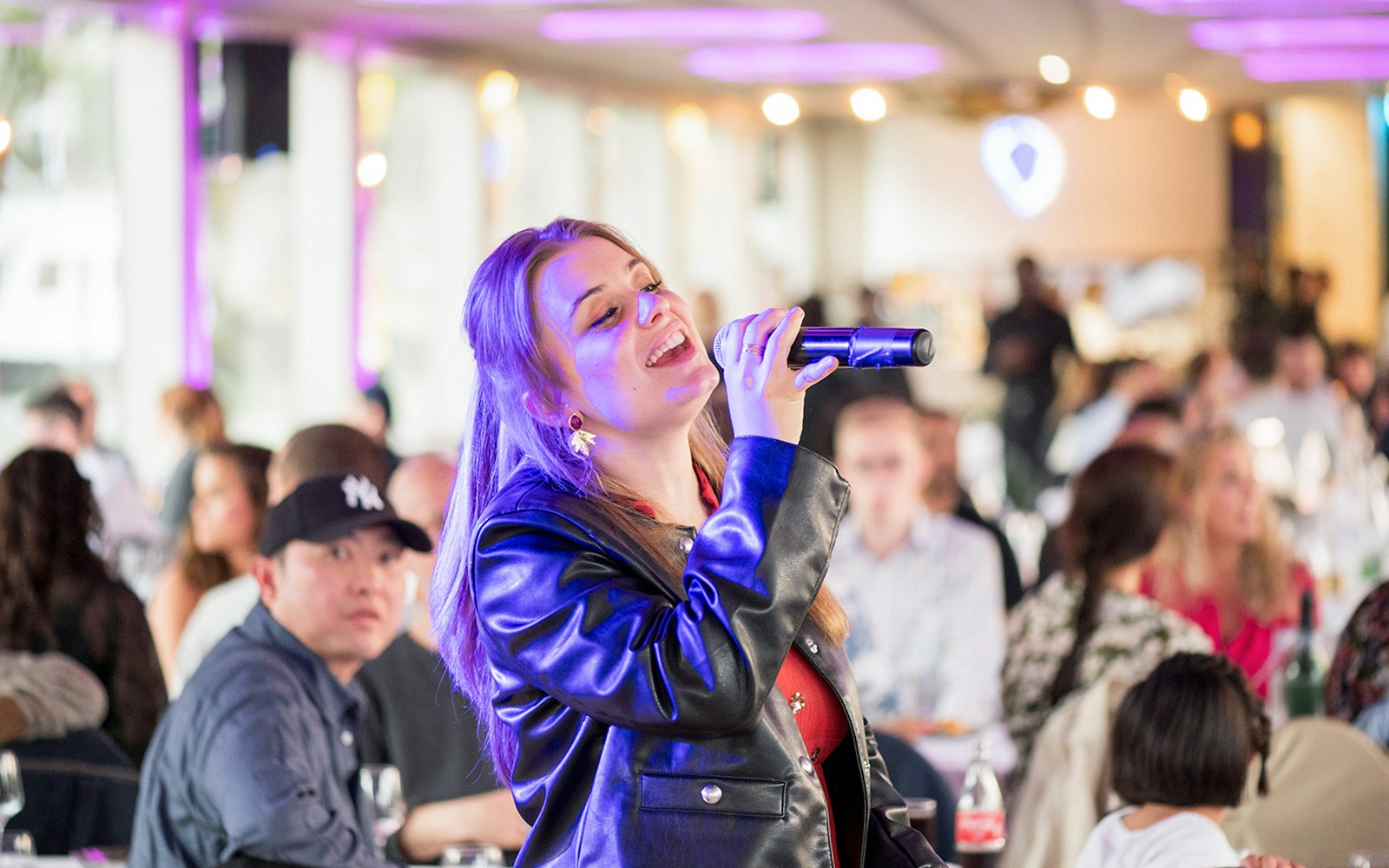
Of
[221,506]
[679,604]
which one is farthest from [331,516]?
[221,506]

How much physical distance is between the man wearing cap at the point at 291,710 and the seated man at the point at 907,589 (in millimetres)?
2167

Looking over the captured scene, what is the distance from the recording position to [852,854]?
1784 mm

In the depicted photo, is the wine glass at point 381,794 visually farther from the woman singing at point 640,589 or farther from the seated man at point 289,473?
the woman singing at point 640,589

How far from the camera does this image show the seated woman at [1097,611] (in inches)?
154

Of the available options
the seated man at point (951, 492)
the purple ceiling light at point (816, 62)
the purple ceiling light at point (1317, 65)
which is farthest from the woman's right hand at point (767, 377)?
the purple ceiling light at point (1317, 65)

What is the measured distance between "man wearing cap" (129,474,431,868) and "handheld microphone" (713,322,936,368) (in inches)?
54.6

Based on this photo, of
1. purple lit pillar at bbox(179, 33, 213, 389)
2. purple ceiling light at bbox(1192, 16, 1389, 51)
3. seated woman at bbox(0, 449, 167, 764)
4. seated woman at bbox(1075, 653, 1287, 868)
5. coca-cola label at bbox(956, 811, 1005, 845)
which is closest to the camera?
seated woman at bbox(1075, 653, 1287, 868)

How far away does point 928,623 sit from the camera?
16.5 ft

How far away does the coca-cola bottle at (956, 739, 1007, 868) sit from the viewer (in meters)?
2.88

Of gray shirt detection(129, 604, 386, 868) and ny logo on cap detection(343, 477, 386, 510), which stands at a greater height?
ny logo on cap detection(343, 477, 386, 510)

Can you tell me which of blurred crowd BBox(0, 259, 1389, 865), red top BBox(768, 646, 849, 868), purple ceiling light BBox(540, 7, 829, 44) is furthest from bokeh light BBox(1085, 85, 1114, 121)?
red top BBox(768, 646, 849, 868)

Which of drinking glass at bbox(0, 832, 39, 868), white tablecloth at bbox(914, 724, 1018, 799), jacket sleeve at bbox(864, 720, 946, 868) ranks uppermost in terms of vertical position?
jacket sleeve at bbox(864, 720, 946, 868)

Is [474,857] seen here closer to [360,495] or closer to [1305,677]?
[360,495]

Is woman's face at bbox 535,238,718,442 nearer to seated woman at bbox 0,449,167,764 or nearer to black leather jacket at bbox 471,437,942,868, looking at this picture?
black leather jacket at bbox 471,437,942,868
